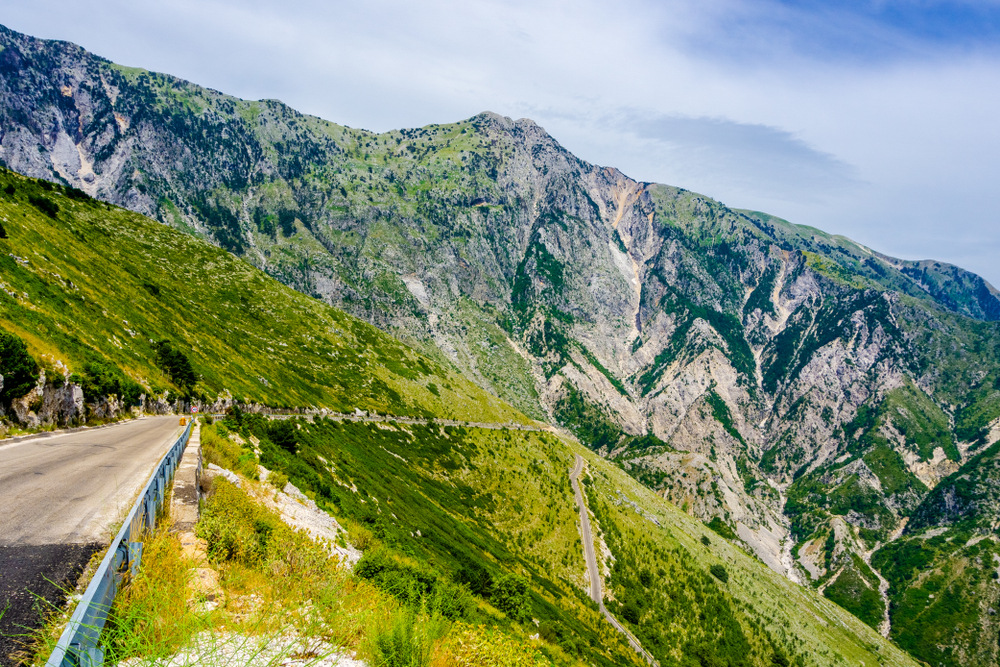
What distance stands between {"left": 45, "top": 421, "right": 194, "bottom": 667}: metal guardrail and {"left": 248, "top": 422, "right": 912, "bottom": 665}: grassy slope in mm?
16866

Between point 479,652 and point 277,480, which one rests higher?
point 479,652

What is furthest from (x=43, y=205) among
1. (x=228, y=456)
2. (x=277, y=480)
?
(x=277, y=480)

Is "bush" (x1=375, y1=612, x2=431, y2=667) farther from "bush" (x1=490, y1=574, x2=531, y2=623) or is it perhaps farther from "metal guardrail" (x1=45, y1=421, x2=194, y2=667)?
"bush" (x1=490, y1=574, x2=531, y2=623)

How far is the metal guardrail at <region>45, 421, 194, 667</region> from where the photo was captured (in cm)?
454

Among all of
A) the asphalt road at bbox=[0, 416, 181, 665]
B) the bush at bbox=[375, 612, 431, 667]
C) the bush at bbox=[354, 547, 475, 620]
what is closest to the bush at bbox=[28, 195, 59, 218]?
the asphalt road at bbox=[0, 416, 181, 665]

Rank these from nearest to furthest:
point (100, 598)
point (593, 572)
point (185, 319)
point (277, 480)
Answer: point (100, 598) → point (277, 480) → point (185, 319) → point (593, 572)

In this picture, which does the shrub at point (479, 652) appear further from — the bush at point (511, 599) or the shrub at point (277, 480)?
the bush at point (511, 599)

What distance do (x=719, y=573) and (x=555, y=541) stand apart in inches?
1517

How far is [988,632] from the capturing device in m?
167

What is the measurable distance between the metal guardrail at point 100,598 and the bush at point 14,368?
2060 centimetres

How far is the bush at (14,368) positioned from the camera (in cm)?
2152

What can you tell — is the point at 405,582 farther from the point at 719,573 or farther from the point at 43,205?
the point at 43,205

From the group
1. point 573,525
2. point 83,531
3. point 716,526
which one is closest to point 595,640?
point 573,525

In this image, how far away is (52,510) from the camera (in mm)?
10180
